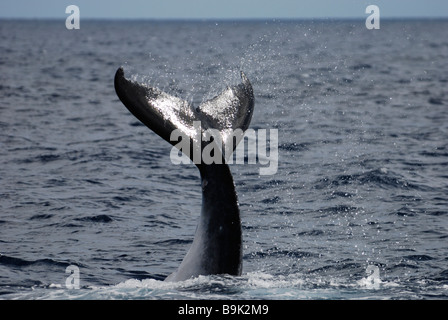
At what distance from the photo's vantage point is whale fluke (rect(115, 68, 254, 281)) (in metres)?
8.61

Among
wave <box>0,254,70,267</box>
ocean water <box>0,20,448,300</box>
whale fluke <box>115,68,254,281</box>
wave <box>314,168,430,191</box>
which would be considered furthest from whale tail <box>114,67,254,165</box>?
wave <box>314,168,430,191</box>

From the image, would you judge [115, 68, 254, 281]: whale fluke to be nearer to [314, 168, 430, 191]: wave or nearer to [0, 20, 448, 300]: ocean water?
[0, 20, 448, 300]: ocean water

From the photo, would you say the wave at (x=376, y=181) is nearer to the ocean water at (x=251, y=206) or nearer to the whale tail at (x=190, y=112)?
the ocean water at (x=251, y=206)

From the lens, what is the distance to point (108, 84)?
39.8m

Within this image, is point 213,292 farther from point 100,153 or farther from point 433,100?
point 433,100

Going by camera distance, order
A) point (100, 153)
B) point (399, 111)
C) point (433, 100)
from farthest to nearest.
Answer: point (433, 100) < point (399, 111) < point (100, 153)

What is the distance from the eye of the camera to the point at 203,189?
348 inches

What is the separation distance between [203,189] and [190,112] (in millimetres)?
921

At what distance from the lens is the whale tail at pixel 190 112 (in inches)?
348

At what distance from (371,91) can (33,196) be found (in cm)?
2281

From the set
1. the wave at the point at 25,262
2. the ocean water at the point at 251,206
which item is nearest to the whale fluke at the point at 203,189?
the ocean water at the point at 251,206

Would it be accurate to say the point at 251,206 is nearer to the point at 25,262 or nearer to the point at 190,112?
the point at 25,262

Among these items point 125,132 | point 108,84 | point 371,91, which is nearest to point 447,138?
point 125,132

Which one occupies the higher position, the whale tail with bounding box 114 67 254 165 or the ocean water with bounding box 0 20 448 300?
the whale tail with bounding box 114 67 254 165
